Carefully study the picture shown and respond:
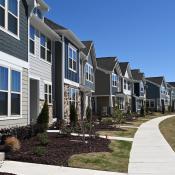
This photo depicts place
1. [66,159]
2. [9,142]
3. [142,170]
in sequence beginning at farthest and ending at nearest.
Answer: [9,142] < [66,159] < [142,170]

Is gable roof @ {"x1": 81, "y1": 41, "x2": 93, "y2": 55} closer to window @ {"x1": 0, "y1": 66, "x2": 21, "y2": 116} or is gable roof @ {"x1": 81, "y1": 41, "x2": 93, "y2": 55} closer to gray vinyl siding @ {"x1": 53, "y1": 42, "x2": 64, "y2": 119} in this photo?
gray vinyl siding @ {"x1": 53, "y1": 42, "x2": 64, "y2": 119}

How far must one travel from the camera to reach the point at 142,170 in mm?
12195

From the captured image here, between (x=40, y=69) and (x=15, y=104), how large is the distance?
7202 mm

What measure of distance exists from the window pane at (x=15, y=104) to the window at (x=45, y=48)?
24.7 feet

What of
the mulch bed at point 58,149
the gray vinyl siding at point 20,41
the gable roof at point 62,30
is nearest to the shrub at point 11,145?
the mulch bed at point 58,149

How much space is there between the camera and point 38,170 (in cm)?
1141

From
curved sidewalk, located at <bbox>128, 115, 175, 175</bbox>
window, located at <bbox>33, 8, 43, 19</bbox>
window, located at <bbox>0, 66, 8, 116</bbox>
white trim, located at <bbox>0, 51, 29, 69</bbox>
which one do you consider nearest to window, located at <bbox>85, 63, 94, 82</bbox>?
window, located at <bbox>33, 8, 43, 19</bbox>

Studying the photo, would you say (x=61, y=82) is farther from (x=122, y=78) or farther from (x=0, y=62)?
(x=122, y=78)

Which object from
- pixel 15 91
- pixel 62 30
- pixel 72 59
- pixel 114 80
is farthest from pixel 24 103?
pixel 114 80

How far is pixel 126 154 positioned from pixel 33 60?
9736mm

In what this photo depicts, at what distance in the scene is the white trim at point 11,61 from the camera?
52.9 ft

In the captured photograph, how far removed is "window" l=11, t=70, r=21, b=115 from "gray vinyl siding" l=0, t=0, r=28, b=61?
842 mm

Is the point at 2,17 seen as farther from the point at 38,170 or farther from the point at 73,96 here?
the point at 73,96

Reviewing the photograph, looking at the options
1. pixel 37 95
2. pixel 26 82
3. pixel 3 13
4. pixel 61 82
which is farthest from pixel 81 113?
pixel 3 13
